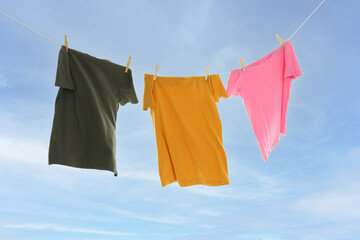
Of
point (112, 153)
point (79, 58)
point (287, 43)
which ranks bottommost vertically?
point (112, 153)

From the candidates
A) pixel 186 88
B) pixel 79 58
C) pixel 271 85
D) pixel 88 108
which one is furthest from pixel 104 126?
pixel 271 85

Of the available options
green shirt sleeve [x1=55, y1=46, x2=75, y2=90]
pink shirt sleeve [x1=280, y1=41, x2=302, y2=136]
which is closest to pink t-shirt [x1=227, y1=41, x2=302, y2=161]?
pink shirt sleeve [x1=280, y1=41, x2=302, y2=136]

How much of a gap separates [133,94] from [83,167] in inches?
37.3

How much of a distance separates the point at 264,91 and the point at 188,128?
1049 mm

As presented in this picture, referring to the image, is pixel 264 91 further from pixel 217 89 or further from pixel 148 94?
pixel 148 94

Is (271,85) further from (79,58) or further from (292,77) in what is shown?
(79,58)

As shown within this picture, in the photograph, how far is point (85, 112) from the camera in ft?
9.78

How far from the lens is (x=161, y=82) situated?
3506 mm

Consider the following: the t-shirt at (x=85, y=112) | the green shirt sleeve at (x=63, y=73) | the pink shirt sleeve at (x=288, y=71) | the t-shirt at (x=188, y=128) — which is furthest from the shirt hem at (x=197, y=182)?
the green shirt sleeve at (x=63, y=73)

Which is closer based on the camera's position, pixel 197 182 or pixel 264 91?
pixel 197 182

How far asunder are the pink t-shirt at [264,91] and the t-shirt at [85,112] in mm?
1376

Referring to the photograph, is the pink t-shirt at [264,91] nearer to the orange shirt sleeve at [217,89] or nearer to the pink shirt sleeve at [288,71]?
the pink shirt sleeve at [288,71]

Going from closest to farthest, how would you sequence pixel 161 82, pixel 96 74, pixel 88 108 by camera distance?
pixel 88 108
pixel 96 74
pixel 161 82

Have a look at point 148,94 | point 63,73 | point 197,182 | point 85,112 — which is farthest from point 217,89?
point 63,73
